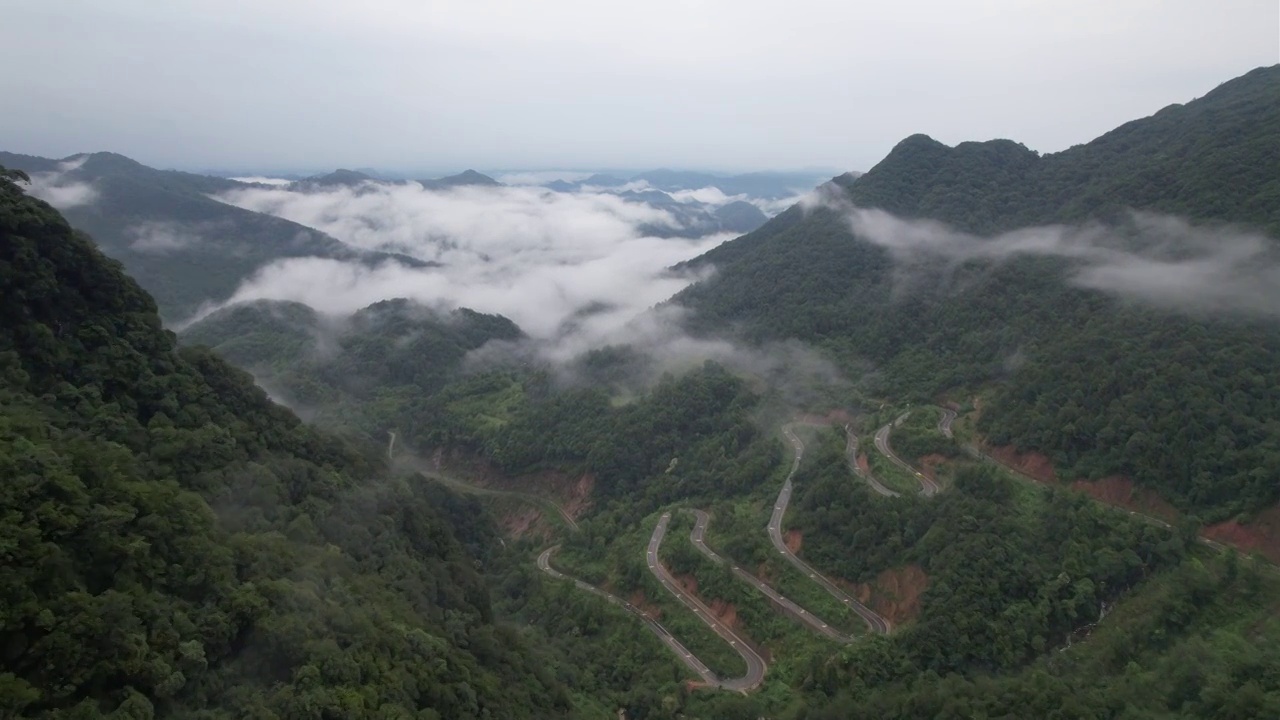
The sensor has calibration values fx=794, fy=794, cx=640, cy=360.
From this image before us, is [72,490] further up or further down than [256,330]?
further up

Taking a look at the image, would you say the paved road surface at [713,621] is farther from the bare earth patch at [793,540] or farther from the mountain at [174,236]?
the mountain at [174,236]

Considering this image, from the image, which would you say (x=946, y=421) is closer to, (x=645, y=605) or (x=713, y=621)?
(x=713, y=621)

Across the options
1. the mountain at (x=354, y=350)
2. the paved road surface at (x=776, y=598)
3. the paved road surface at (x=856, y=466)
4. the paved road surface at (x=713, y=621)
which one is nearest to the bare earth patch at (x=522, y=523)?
the paved road surface at (x=713, y=621)

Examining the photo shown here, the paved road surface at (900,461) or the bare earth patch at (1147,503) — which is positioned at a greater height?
the bare earth patch at (1147,503)

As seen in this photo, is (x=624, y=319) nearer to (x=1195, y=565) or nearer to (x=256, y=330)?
(x=256, y=330)

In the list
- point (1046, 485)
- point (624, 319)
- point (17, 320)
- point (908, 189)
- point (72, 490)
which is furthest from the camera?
point (624, 319)

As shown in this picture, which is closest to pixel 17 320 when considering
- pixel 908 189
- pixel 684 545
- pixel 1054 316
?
pixel 684 545
